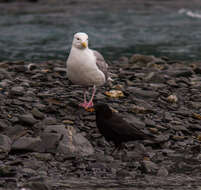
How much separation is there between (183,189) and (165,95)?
390 centimetres

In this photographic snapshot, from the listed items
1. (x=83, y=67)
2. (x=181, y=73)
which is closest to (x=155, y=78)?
(x=181, y=73)

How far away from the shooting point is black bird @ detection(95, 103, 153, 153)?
6891 mm

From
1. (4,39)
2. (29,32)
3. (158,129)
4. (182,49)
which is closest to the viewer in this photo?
(158,129)

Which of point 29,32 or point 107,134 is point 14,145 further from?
point 29,32

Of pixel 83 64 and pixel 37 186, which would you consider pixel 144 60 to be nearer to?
pixel 83 64

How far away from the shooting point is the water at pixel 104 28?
56.2 feet

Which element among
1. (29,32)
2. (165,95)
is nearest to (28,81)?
(165,95)

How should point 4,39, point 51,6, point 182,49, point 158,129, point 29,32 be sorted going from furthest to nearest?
point 51,6, point 29,32, point 4,39, point 182,49, point 158,129

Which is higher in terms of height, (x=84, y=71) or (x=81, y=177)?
(x=84, y=71)

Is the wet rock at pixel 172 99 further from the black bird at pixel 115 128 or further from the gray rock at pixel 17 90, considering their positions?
the gray rock at pixel 17 90

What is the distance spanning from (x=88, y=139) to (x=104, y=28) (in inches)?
639

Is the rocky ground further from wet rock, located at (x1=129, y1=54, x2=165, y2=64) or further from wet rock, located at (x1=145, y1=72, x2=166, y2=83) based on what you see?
wet rock, located at (x1=129, y1=54, x2=165, y2=64)

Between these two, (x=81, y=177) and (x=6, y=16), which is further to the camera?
(x=6, y=16)

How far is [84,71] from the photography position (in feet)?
24.7
